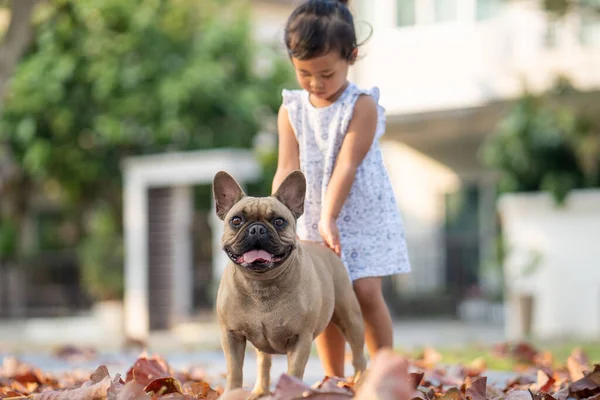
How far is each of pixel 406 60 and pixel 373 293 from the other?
1250 centimetres

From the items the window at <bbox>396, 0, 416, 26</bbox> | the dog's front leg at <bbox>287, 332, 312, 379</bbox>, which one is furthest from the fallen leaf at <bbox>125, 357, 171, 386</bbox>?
the window at <bbox>396, 0, 416, 26</bbox>

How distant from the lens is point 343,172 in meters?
4.00

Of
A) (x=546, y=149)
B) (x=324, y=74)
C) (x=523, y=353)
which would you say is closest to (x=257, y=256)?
(x=324, y=74)

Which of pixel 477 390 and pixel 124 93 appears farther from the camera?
pixel 124 93

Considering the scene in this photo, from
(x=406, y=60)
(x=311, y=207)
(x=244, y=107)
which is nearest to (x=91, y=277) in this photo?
(x=244, y=107)

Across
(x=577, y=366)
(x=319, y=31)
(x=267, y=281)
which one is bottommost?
(x=577, y=366)

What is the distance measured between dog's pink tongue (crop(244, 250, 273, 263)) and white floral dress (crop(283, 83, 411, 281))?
108cm

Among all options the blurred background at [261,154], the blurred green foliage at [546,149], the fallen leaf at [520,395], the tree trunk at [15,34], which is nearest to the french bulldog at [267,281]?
the fallen leaf at [520,395]

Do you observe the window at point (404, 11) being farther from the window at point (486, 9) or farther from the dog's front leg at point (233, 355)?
the dog's front leg at point (233, 355)

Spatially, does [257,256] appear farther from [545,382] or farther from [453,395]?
[545,382]

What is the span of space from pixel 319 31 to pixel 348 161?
55 centimetres

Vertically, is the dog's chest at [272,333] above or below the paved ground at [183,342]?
above

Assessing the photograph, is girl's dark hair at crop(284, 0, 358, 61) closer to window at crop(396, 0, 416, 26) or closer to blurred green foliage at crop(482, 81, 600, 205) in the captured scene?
blurred green foliage at crop(482, 81, 600, 205)

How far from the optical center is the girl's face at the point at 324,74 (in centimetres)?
388
